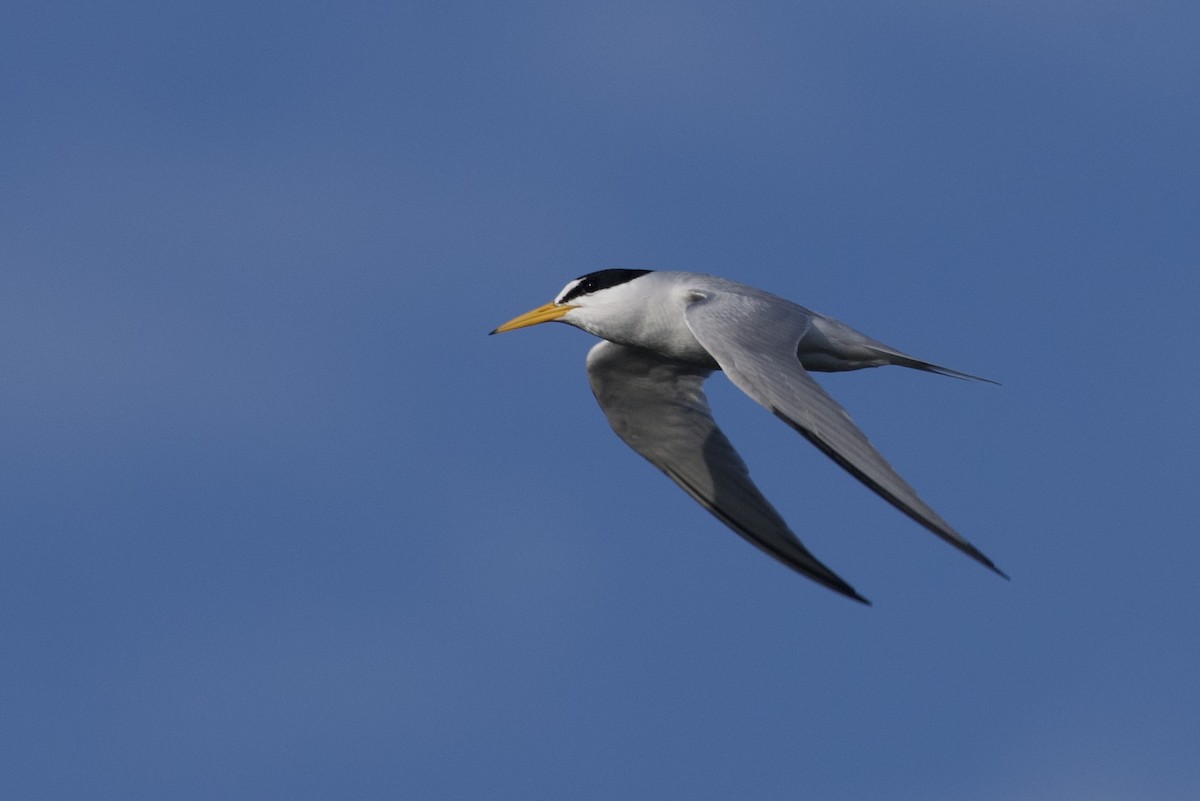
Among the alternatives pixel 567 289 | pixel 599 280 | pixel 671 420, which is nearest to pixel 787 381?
pixel 599 280

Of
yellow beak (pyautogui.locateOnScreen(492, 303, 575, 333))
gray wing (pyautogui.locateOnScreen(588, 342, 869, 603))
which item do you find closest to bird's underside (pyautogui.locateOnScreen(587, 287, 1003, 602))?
gray wing (pyautogui.locateOnScreen(588, 342, 869, 603))

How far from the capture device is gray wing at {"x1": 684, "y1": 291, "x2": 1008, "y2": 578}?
8812mm

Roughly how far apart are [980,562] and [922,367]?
5.20 m

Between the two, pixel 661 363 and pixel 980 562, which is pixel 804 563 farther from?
pixel 980 562


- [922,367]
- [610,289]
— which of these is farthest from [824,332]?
[610,289]

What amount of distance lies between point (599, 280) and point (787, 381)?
349 centimetres

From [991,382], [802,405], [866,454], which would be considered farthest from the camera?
[991,382]

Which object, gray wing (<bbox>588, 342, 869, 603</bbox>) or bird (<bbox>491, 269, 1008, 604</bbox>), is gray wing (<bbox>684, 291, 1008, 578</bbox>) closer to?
bird (<bbox>491, 269, 1008, 604</bbox>)

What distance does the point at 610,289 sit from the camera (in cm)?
1347

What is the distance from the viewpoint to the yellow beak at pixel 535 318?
1390 centimetres

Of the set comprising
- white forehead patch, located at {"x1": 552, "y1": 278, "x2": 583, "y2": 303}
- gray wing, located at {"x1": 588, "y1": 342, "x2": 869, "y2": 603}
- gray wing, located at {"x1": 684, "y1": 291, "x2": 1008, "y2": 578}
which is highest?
white forehead patch, located at {"x1": 552, "y1": 278, "x2": 583, "y2": 303}

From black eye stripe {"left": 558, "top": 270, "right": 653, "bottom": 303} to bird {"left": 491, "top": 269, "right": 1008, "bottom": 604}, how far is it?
12 millimetres

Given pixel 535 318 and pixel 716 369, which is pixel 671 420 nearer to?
pixel 716 369

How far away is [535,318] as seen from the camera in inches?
549
